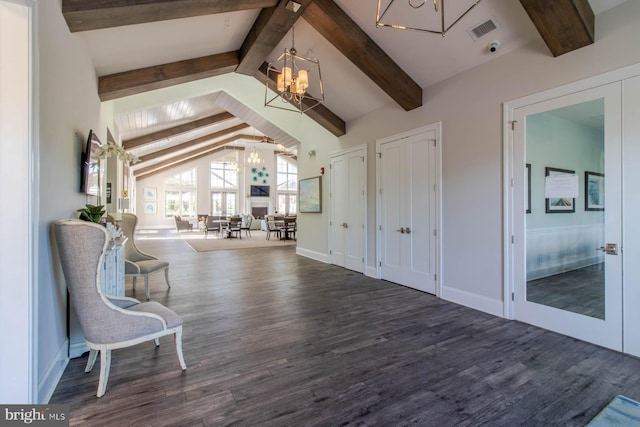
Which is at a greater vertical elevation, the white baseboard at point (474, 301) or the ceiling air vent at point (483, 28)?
the ceiling air vent at point (483, 28)

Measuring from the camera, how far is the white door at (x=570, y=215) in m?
2.56

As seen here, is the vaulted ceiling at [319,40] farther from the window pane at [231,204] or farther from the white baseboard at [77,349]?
the window pane at [231,204]

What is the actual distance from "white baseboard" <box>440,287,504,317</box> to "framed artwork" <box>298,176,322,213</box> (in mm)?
3597

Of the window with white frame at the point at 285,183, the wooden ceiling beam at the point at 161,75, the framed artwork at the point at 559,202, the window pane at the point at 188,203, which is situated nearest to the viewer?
the framed artwork at the point at 559,202

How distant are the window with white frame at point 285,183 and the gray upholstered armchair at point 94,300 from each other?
1616 cm

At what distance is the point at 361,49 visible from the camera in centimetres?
386

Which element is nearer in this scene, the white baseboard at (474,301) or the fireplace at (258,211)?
the white baseboard at (474,301)

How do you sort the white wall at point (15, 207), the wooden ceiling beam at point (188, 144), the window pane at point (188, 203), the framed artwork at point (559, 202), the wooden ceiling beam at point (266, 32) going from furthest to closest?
the window pane at point (188, 203) → the wooden ceiling beam at point (188, 144) → the wooden ceiling beam at point (266, 32) → the framed artwork at point (559, 202) → the white wall at point (15, 207)

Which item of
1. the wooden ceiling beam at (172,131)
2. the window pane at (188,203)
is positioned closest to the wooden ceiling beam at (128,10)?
the wooden ceiling beam at (172,131)

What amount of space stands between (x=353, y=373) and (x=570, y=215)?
259 centimetres

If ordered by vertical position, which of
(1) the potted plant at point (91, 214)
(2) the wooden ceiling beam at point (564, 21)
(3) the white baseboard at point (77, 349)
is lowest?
(3) the white baseboard at point (77, 349)

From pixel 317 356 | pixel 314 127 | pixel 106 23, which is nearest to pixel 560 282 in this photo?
pixel 317 356

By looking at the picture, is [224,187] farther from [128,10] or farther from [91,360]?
[91,360]

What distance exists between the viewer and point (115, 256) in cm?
261
